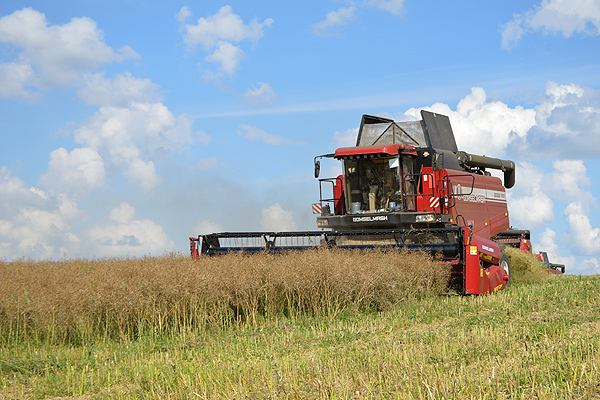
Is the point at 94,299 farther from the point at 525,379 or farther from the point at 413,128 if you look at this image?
the point at 413,128

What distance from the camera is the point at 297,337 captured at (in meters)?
6.62

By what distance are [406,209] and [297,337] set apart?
543 centimetres

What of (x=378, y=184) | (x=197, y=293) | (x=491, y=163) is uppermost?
(x=491, y=163)

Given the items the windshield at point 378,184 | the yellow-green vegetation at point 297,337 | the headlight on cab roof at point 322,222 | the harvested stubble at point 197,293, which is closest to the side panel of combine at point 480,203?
the windshield at point 378,184

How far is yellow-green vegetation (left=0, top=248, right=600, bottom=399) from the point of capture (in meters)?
4.32

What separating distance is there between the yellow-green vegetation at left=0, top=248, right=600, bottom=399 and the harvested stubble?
23 millimetres

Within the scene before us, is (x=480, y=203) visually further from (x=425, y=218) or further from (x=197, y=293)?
(x=197, y=293)

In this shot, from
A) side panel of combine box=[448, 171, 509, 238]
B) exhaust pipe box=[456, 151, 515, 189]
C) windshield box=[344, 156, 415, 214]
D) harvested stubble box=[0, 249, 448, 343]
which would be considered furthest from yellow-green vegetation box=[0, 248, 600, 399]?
exhaust pipe box=[456, 151, 515, 189]

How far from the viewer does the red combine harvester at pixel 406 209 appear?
33.8 feet

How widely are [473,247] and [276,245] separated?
3.50 meters

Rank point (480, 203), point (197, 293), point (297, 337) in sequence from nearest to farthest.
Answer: point (297, 337) < point (197, 293) < point (480, 203)

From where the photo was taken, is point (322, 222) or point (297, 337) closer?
point (297, 337)

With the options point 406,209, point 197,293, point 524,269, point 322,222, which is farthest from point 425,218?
point 197,293

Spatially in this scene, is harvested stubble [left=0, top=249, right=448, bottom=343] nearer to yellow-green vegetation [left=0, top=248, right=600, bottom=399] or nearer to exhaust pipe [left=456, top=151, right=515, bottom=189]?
yellow-green vegetation [left=0, top=248, right=600, bottom=399]
